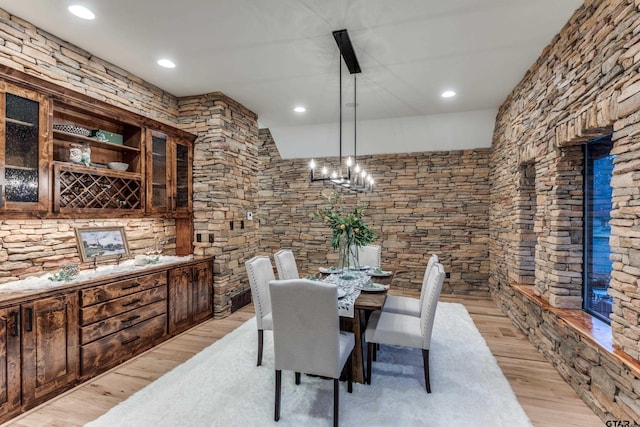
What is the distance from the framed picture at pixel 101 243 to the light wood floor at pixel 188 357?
109 cm

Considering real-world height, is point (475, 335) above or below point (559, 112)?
below

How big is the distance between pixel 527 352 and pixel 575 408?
90cm

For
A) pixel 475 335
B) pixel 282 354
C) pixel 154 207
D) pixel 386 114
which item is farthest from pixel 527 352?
pixel 154 207

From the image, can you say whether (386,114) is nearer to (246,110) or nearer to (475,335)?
(246,110)

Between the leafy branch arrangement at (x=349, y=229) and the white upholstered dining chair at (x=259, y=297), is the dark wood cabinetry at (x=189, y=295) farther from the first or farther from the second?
the leafy branch arrangement at (x=349, y=229)

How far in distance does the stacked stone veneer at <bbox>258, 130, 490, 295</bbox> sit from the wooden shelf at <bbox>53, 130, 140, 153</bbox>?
3.26 meters

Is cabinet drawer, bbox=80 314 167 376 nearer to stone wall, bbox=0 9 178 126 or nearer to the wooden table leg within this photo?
the wooden table leg

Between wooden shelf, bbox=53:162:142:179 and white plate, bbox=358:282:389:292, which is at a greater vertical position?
wooden shelf, bbox=53:162:142:179

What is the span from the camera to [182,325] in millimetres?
3604

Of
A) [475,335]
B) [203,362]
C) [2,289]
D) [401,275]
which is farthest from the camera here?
[401,275]

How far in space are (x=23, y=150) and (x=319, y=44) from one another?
2613 mm

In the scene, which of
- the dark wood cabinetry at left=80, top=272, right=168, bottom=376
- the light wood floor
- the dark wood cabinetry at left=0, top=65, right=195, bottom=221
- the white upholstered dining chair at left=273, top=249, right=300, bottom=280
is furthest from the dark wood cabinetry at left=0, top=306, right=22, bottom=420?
the white upholstered dining chair at left=273, top=249, right=300, bottom=280

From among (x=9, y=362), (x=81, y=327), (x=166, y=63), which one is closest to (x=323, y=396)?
(x=81, y=327)

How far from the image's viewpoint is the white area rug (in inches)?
82.1
